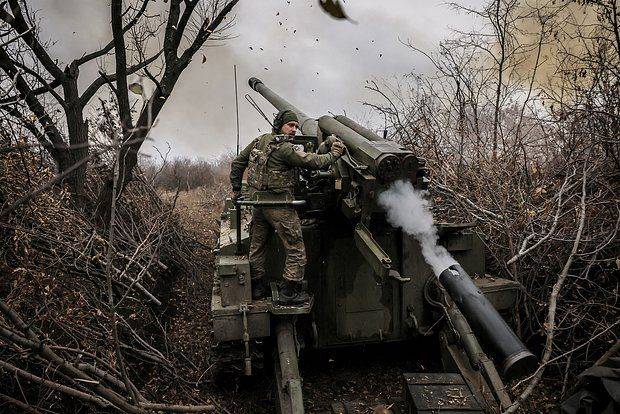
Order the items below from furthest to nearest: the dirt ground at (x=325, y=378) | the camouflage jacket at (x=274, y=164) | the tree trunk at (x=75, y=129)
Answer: the tree trunk at (x=75, y=129)
the dirt ground at (x=325, y=378)
the camouflage jacket at (x=274, y=164)

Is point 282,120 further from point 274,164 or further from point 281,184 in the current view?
point 281,184

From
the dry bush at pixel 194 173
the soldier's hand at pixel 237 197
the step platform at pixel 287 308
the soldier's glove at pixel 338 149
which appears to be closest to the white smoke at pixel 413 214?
the soldier's glove at pixel 338 149

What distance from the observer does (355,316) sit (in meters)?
5.82

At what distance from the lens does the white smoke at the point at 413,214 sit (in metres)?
4.57

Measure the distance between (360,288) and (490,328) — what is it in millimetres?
2569

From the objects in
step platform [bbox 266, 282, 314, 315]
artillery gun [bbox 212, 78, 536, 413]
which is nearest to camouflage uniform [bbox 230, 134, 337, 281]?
artillery gun [bbox 212, 78, 536, 413]

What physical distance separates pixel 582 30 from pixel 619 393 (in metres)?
5.97

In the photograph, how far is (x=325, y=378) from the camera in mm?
6281

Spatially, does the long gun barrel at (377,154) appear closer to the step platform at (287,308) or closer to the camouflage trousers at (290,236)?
the camouflage trousers at (290,236)

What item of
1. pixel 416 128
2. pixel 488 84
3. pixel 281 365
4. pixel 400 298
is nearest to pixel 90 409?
pixel 281 365

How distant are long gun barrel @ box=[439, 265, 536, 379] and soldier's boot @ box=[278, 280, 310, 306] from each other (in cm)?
174

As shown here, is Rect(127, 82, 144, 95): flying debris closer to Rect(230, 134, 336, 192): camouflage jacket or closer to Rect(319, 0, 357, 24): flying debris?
Rect(230, 134, 336, 192): camouflage jacket

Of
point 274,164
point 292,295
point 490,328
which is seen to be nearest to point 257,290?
point 292,295

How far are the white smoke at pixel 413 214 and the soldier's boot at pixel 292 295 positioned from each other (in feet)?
3.80
